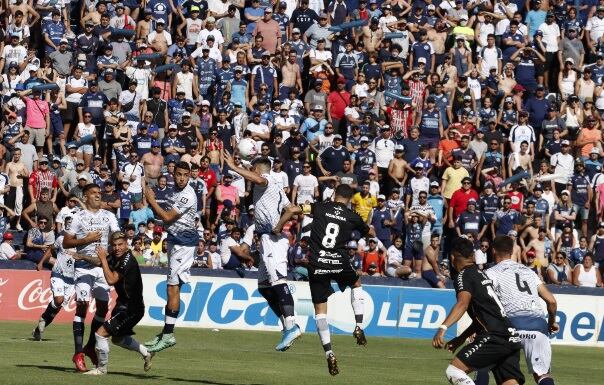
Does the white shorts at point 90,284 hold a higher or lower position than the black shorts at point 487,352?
lower

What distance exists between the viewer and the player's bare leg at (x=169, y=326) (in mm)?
19328

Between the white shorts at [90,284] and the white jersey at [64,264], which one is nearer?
the white shorts at [90,284]

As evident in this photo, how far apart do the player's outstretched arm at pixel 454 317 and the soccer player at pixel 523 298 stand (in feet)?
1.82

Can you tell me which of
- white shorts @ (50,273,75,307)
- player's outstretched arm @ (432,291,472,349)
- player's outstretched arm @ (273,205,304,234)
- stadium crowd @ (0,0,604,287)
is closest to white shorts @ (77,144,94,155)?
stadium crowd @ (0,0,604,287)

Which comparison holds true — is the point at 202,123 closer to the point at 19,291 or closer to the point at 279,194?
the point at 19,291

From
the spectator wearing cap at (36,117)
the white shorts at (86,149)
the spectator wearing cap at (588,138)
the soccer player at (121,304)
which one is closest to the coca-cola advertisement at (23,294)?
the white shorts at (86,149)

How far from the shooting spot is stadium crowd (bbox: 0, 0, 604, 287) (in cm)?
3284

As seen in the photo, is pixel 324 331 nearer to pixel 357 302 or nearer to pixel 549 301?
pixel 357 302

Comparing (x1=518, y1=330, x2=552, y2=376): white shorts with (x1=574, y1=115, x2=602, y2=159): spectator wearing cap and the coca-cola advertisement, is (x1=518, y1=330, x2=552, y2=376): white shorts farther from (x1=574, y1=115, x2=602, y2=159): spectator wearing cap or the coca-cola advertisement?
(x1=574, y1=115, x2=602, y2=159): spectator wearing cap

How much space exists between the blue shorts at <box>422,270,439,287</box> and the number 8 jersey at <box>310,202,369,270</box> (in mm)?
13600

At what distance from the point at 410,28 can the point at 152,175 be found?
1000cm

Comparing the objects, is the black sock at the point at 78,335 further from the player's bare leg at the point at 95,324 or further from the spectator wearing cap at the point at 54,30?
the spectator wearing cap at the point at 54,30

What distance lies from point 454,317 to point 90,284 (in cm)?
642

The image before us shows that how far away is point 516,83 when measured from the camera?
39375 millimetres
